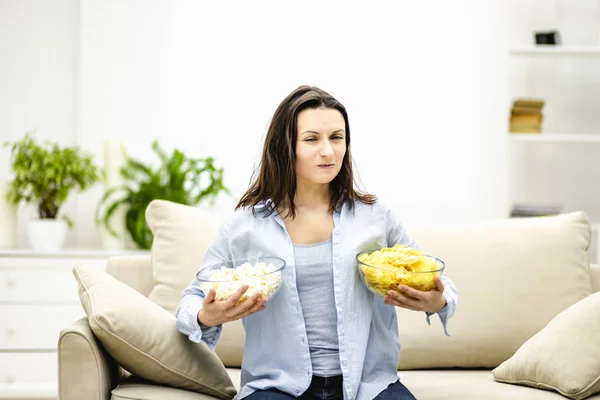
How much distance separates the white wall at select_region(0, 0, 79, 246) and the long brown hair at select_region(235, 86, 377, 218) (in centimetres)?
221

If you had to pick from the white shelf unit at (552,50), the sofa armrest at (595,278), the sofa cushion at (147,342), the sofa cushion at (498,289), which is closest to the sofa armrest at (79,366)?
the sofa cushion at (147,342)

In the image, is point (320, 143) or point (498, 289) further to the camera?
point (498, 289)

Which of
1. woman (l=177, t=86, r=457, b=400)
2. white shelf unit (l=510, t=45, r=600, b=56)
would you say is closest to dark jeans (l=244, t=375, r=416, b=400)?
woman (l=177, t=86, r=457, b=400)

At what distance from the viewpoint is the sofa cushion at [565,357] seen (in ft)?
6.07

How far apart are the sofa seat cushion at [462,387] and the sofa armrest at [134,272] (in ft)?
2.69

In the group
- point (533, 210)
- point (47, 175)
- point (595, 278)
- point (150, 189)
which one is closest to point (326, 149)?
point (595, 278)

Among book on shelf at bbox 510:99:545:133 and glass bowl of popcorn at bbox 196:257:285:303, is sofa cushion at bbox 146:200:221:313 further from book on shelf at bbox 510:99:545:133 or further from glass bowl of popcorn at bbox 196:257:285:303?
book on shelf at bbox 510:99:545:133

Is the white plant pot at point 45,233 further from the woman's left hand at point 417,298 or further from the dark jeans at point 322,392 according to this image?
the woman's left hand at point 417,298

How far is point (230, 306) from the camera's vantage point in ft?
5.10

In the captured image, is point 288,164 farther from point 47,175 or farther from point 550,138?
point 550,138

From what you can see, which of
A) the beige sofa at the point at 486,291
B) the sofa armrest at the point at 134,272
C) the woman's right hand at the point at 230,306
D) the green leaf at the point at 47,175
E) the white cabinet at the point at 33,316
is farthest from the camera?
the green leaf at the point at 47,175

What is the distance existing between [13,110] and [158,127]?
0.74m

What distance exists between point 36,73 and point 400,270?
2.83m

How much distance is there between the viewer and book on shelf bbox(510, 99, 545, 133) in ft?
11.9
